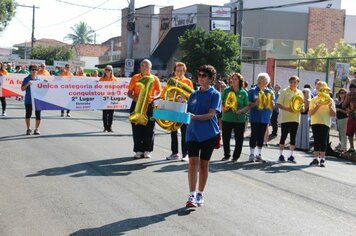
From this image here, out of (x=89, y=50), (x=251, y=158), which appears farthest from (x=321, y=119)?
(x=89, y=50)

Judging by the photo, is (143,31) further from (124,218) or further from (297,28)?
(124,218)

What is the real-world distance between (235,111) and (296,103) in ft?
4.47

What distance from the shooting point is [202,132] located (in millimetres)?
7223

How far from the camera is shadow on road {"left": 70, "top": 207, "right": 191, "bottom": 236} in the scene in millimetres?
5995

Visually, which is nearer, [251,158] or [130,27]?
[251,158]

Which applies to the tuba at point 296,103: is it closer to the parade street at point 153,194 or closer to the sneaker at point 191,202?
the parade street at point 153,194

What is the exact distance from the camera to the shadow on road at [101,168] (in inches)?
363

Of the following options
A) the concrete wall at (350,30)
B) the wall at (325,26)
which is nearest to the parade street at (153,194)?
the wall at (325,26)

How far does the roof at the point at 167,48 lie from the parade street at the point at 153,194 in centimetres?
2887

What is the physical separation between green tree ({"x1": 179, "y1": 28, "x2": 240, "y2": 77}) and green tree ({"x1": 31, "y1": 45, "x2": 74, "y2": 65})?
56001mm

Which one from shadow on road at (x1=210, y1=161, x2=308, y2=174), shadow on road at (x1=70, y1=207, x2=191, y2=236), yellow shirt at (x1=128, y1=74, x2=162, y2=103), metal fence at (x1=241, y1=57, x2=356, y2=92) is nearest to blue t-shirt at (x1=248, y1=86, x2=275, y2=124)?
shadow on road at (x1=210, y1=161, x2=308, y2=174)

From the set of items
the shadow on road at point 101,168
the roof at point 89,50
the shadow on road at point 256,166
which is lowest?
the shadow on road at point 256,166

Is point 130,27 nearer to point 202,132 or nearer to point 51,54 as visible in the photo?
point 202,132

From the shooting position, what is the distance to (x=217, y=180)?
920cm
